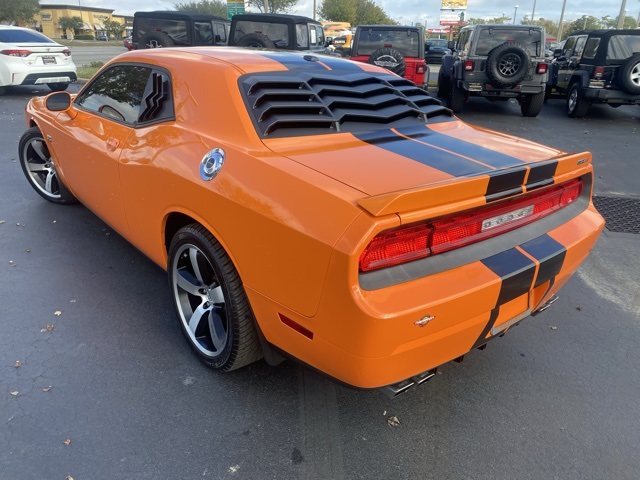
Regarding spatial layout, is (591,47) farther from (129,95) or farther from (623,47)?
(129,95)

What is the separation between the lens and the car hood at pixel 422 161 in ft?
6.75

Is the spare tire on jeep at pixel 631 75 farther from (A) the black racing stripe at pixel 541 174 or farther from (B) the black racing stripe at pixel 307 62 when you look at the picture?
(A) the black racing stripe at pixel 541 174

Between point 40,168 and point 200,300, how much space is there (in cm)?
308

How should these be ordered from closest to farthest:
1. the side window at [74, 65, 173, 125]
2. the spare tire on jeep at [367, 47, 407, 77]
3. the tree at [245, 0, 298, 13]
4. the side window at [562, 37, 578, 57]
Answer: the side window at [74, 65, 173, 125] → the spare tire on jeep at [367, 47, 407, 77] → the side window at [562, 37, 578, 57] → the tree at [245, 0, 298, 13]

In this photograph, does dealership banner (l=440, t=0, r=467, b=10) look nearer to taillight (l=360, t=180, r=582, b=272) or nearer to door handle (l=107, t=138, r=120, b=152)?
door handle (l=107, t=138, r=120, b=152)

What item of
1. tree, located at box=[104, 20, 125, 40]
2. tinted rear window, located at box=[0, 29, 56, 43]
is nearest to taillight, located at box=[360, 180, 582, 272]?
tinted rear window, located at box=[0, 29, 56, 43]

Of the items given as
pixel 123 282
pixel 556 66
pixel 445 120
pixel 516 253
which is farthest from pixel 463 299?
pixel 556 66

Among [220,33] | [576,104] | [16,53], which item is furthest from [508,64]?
[16,53]

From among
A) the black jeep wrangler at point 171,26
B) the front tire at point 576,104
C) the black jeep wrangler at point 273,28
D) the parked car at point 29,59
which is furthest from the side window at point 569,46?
the parked car at point 29,59

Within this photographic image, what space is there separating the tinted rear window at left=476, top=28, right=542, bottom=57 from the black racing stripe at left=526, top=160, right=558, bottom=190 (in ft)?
31.4

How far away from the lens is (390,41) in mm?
11992

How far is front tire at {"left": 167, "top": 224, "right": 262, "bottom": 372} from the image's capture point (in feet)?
7.93

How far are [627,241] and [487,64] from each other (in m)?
6.39

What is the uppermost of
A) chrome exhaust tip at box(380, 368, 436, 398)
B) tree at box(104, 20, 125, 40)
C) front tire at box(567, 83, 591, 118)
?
chrome exhaust tip at box(380, 368, 436, 398)
